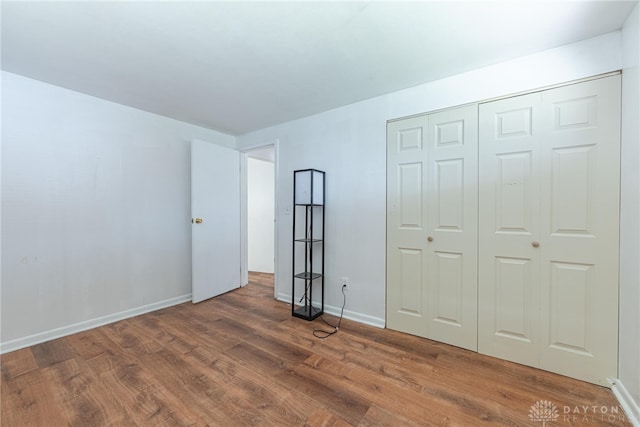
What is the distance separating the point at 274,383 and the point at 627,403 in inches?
83.5

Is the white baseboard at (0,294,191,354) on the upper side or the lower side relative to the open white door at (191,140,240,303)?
lower

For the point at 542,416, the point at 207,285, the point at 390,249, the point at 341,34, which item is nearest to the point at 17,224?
the point at 207,285

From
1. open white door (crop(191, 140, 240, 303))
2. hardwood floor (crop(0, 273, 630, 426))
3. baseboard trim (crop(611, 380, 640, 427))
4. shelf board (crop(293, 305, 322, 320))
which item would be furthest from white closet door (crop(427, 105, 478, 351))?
open white door (crop(191, 140, 240, 303))

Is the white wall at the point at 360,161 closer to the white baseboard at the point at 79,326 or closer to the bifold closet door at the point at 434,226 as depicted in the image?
the bifold closet door at the point at 434,226

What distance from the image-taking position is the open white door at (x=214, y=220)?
3.20m

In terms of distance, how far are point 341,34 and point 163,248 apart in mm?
3008

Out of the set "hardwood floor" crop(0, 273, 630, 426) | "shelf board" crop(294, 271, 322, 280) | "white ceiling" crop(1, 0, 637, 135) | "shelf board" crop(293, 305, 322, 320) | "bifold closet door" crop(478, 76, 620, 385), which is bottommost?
"hardwood floor" crop(0, 273, 630, 426)

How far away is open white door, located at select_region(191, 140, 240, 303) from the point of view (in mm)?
3199

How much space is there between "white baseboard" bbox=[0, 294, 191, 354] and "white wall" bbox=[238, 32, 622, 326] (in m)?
1.50

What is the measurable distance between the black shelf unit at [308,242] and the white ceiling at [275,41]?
3.08 ft

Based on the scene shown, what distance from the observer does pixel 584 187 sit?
5.54 feet

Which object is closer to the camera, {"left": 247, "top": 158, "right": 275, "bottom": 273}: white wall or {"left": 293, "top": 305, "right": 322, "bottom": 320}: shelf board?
{"left": 293, "top": 305, "right": 322, "bottom": 320}: shelf board

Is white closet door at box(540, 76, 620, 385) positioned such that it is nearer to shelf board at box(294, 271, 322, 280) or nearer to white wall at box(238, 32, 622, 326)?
white wall at box(238, 32, 622, 326)

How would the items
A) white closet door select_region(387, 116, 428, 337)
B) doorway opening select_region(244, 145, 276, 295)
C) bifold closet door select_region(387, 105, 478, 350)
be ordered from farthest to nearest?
doorway opening select_region(244, 145, 276, 295)
white closet door select_region(387, 116, 428, 337)
bifold closet door select_region(387, 105, 478, 350)
